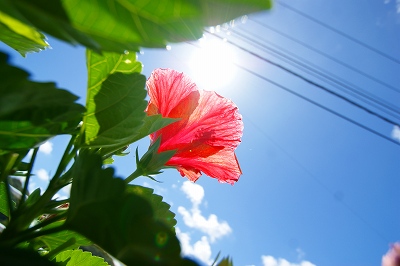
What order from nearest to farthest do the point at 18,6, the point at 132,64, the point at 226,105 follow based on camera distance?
Result: the point at 18,6 → the point at 132,64 → the point at 226,105

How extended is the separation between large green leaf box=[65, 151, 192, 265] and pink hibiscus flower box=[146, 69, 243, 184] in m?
0.25

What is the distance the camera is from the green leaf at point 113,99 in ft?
1.02

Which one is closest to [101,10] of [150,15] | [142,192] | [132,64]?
[150,15]

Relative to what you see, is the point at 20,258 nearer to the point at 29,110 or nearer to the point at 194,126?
the point at 29,110

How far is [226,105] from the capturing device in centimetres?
51

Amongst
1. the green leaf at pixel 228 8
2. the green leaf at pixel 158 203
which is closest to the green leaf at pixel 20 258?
the green leaf at pixel 228 8

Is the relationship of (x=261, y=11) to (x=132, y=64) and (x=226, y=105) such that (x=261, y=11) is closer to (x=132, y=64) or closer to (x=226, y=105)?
(x=132, y=64)

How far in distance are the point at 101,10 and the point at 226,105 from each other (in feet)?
1.13

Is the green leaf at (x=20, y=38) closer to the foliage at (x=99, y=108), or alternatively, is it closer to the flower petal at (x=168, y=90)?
the foliage at (x=99, y=108)

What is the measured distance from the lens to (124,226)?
Answer: 0.20 meters

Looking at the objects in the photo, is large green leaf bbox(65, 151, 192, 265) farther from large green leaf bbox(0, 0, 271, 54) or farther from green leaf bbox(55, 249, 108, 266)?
green leaf bbox(55, 249, 108, 266)

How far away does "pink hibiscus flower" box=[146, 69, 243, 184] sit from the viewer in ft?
1.57

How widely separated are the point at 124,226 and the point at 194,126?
11.3 inches

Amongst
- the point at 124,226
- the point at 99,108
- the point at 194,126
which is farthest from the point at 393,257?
the point at 194,126
